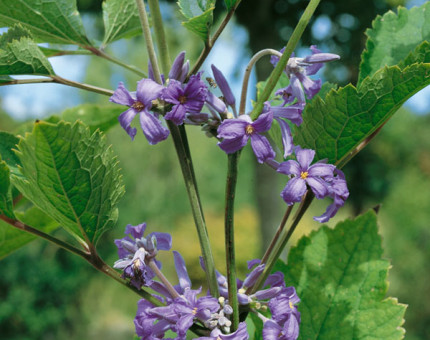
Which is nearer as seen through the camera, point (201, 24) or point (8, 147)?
point (201, 24)

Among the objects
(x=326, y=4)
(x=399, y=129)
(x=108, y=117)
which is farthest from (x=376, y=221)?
(x=399, y=129)

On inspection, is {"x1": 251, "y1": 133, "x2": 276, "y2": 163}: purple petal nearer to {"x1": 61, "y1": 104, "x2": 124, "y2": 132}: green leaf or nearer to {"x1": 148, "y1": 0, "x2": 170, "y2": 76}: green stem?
{"x1": 148, "y1": 0, "x2": 170, "y2": 76}: green stem

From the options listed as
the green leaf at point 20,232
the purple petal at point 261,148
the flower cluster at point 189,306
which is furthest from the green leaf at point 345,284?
the green leaf at point 20,232

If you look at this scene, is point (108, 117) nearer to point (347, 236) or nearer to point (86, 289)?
point (347, 236)

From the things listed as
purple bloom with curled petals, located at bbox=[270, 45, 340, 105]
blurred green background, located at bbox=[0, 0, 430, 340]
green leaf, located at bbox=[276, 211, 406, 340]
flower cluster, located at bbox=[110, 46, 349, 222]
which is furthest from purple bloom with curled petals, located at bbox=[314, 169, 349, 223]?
blurred green background, located at bbox=[0, 0, 430, 340]

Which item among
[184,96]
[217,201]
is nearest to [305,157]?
[184,96]

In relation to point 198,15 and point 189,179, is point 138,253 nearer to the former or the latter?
point 189,179
